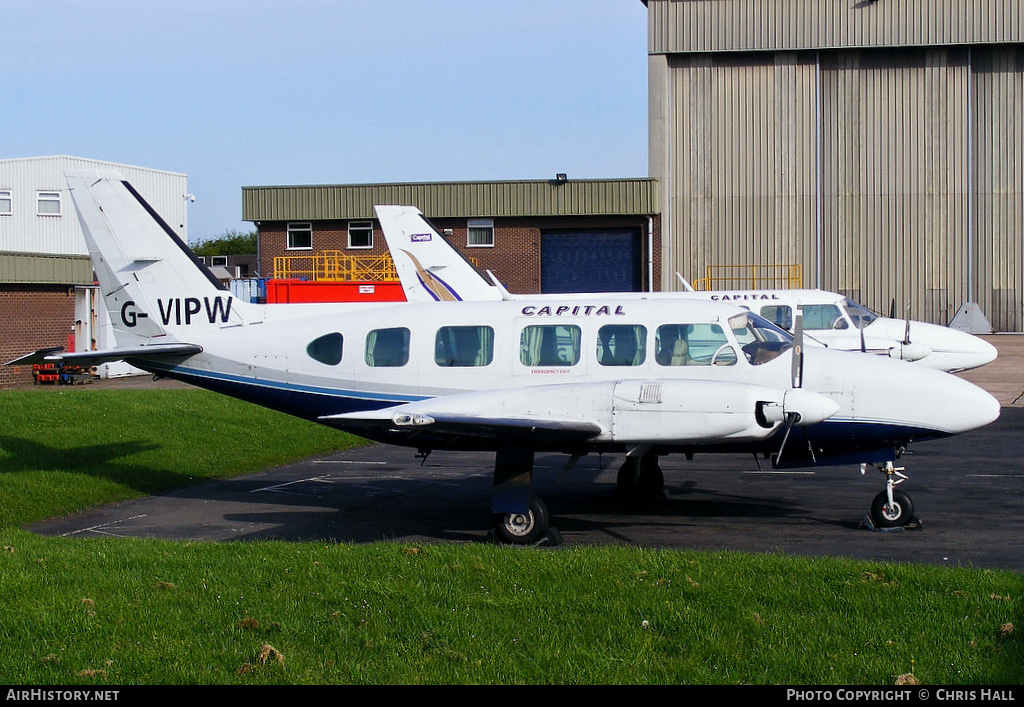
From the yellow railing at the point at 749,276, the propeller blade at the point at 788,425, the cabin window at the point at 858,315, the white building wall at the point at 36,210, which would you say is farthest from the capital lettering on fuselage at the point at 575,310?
the white building wall at the point at 36,210

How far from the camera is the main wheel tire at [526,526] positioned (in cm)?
1180

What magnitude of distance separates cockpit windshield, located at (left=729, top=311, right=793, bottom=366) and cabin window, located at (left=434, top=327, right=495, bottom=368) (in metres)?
2.93

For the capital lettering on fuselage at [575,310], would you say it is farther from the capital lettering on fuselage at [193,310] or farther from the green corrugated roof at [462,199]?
the green corrugated roof at [462,199]

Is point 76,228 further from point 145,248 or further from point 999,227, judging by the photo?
point 999,227

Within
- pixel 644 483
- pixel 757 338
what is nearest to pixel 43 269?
pixel 644 483

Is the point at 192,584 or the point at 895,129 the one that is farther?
the point at 895,129

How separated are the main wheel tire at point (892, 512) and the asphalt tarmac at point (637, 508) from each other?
0.16 m

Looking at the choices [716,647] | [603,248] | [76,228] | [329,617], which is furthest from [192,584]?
[76,228]

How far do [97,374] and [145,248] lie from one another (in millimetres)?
22722

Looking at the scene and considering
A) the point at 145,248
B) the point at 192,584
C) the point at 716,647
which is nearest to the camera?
the point at 716,647

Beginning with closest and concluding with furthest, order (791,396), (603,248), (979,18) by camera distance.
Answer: (791,396)
(979,18)
(603,248)

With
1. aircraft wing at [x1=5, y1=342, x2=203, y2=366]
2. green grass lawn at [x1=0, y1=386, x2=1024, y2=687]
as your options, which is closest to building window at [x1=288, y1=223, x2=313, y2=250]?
aircraft wing at [x1=5, y1=342, x2=203, y2=366]

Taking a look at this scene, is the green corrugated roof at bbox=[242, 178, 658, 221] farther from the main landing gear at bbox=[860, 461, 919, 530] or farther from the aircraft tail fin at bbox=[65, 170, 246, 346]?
the main landing gear at bbox=[860, 461, 919, 530]

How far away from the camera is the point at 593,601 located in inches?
331
